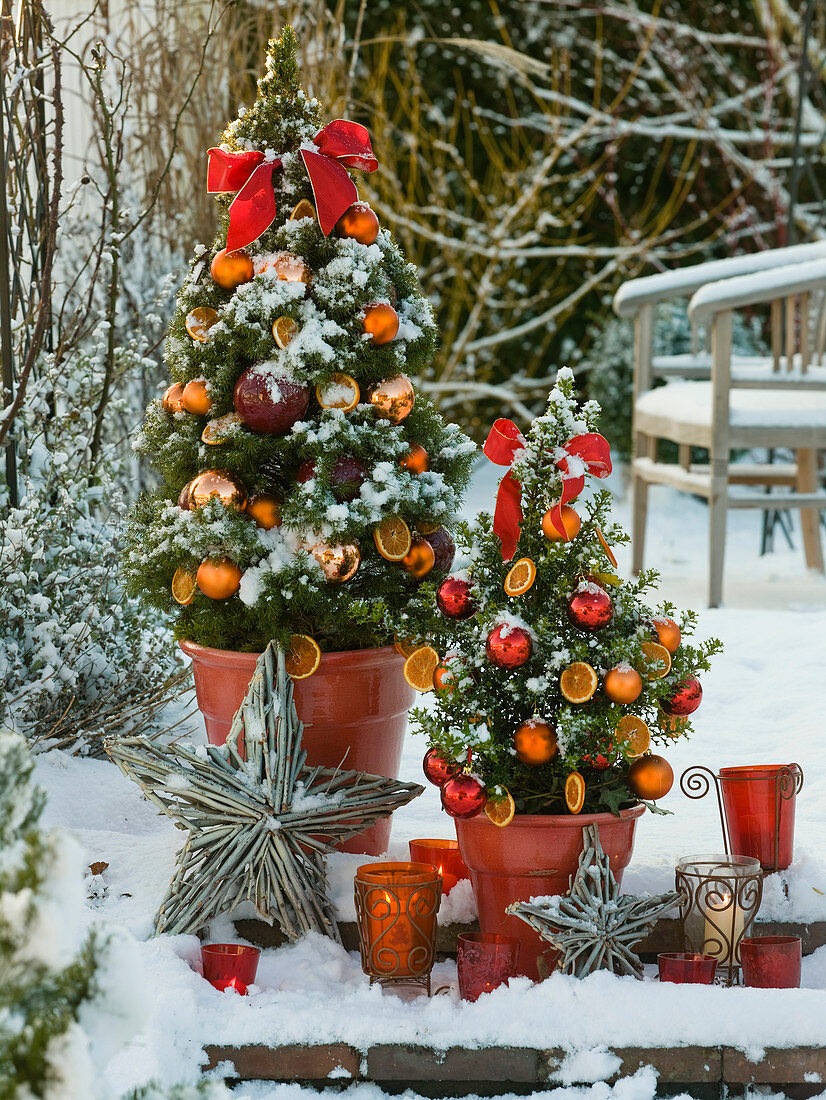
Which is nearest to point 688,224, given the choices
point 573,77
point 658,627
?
point 573,77

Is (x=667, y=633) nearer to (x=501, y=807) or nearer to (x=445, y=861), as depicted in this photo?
(x=501, y=807)

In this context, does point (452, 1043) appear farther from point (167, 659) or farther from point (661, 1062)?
point (167, 659)

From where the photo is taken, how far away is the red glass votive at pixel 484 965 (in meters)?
1.33

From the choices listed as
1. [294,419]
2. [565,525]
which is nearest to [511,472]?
[565,525]

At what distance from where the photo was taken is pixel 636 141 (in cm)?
678

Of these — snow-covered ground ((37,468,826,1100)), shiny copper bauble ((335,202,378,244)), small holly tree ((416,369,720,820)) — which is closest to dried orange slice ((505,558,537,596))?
small holly tree ((416,369,720,820))

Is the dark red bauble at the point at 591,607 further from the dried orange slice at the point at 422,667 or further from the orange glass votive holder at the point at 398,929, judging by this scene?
the orange glass votive holder at the point at 398,929

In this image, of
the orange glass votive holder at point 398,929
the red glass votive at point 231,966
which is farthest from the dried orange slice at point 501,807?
the red glass votive at point 231,966

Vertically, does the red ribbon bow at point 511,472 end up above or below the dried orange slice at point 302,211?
below

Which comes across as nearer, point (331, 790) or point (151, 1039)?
point (151, 1039)

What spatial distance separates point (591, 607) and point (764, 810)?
39 cm

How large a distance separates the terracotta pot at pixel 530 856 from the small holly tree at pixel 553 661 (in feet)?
0.10

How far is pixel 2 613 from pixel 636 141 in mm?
5657

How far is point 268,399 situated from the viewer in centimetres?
160
